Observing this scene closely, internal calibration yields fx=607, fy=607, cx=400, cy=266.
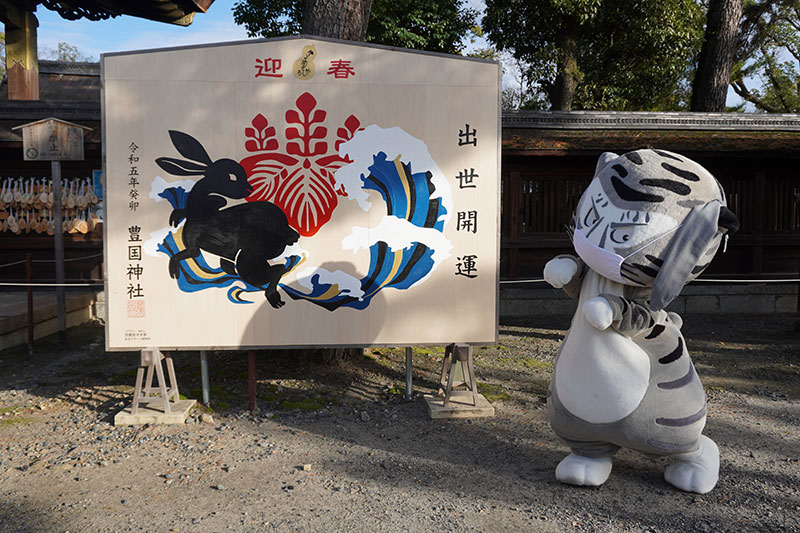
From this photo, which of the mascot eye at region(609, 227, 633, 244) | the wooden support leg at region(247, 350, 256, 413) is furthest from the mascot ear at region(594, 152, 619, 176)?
the wooden support leg at region(247, 350, 256, 413)

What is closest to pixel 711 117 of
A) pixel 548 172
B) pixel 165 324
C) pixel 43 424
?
pixel 548 172

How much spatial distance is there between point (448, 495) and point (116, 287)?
3040 millimetres

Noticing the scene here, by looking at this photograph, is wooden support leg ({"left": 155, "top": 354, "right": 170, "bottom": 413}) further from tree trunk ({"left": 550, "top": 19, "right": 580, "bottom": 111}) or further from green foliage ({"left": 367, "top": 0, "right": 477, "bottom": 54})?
green foliage ({"left": 367, "top": 0, "right": 477, "bottom": 54})

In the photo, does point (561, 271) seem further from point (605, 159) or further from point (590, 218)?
point (605, 159)

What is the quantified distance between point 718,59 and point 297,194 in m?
11.4

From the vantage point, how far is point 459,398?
530 cm

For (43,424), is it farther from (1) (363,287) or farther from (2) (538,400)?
(2) (538,400)

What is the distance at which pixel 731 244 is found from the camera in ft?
32.5

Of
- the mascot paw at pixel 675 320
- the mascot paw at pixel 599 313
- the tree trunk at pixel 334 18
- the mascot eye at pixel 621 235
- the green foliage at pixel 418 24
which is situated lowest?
the mascot paw at pixel 675 320

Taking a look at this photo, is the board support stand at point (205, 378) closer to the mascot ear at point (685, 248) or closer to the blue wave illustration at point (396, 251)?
the blue wave illustration at point (396, 251)

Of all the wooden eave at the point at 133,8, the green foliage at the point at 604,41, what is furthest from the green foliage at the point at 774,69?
the wooden eave at the point at 133,8

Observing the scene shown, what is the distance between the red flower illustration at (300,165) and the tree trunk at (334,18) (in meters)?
1.96

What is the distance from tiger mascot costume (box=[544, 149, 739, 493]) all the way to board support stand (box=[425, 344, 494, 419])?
4.73 ft

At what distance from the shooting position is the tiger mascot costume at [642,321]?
11.2 feet
